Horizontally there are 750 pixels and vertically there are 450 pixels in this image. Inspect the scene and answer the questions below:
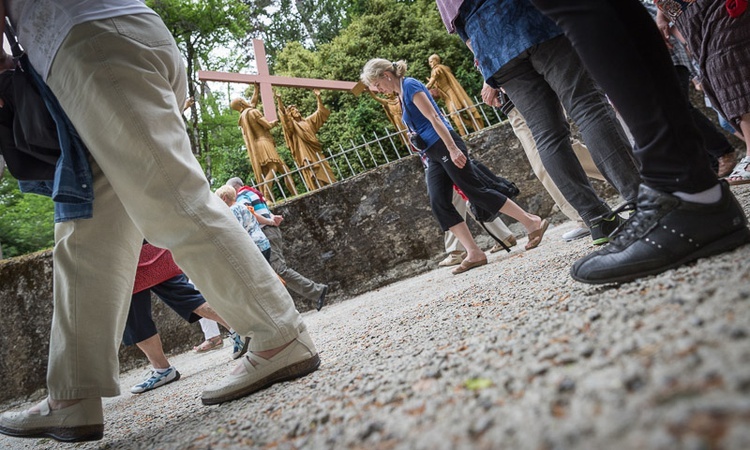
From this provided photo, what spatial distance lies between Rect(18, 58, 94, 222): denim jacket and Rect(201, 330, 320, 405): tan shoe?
69 centimetres

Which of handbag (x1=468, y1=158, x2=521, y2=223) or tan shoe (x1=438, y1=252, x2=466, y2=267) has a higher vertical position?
handbag (x1=468, y1=158, x2=521, y2=223)

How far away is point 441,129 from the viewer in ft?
11.9

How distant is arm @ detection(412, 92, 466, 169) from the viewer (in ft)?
11.9

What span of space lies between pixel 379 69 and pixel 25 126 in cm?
289

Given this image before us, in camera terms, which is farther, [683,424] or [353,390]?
[353,390]

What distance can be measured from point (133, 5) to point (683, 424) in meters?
1.76

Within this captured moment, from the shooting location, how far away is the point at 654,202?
3.86 ft

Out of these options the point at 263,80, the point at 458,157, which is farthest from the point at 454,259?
the point at 263,80

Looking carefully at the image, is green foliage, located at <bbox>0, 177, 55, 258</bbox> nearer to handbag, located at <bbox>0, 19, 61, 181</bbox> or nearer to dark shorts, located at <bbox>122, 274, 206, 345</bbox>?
dark shorts, located at <bbox>122, 274, 206, 345</bbox>

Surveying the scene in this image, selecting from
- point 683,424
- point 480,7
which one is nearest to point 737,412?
point 683,424

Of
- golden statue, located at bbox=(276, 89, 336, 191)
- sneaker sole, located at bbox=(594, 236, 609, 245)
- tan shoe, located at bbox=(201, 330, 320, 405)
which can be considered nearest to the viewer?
tan shoe, located at bbox=(201, 330, 320, 405)

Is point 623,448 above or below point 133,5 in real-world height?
below

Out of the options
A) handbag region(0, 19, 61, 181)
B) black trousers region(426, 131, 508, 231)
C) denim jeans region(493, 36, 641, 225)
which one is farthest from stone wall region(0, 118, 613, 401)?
handbag region(0, 19, 61, 181)

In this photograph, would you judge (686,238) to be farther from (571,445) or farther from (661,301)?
(571,445)
